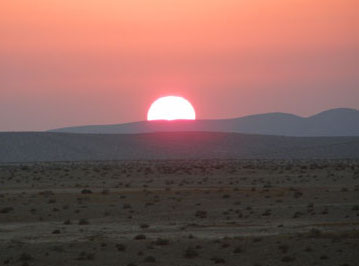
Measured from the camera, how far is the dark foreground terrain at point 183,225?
2530 cm

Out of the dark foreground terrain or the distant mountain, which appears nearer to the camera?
the dark foreground terrain

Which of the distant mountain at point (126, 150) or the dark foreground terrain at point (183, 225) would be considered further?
the distant mountain at point (126, 150)

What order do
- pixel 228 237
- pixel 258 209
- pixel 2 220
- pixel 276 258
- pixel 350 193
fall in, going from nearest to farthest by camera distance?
pixel 276 258, pixel 228 237, pixel 2 220, pixel 258 209, pixel 350 193

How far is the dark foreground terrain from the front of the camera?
83.0 ft

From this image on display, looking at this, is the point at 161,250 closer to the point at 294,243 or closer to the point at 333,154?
the point at 294,243

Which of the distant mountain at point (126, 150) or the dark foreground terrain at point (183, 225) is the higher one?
the distant mountain at point (126, 150)

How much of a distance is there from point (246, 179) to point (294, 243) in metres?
43.7

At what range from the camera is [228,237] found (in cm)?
2938

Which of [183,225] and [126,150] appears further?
[126,150]

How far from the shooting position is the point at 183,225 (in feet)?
113

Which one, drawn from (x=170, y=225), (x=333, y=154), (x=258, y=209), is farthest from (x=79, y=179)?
(x=333, y=154)

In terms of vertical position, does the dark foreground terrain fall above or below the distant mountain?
below

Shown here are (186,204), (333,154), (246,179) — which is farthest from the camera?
(333,154)

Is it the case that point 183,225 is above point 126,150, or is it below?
below
